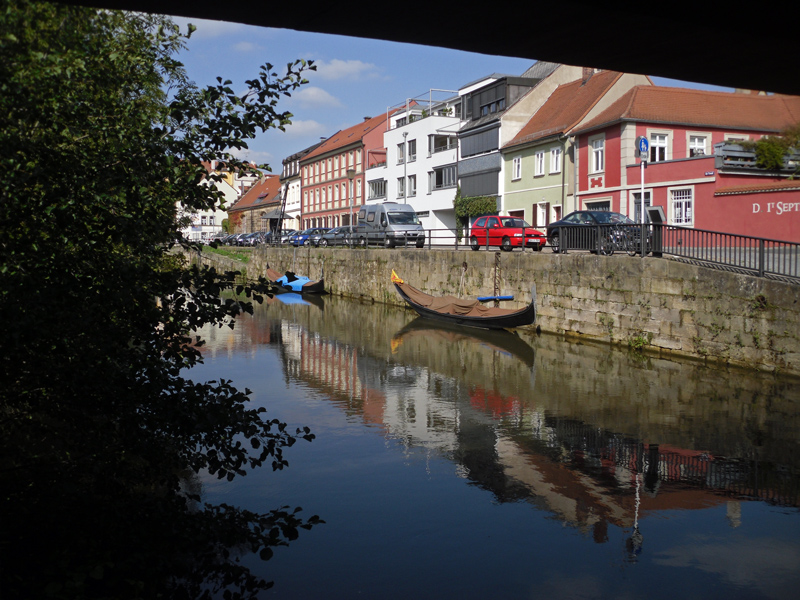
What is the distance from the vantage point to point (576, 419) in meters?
12.7

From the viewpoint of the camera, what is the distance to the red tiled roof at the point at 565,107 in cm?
3709

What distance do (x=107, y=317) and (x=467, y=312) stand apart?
799 inches

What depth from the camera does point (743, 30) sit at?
189 inches

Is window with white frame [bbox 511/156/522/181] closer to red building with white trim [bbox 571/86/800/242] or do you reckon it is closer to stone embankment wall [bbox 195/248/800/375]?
red building with white trim [bbox 571/86/800/242]

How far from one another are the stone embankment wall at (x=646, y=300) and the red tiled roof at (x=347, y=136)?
38249mm

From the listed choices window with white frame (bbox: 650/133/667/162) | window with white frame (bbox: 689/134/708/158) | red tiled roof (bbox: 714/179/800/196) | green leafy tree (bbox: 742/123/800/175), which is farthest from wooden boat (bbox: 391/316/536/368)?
window with white frame (bbox: 689/134/708/158)

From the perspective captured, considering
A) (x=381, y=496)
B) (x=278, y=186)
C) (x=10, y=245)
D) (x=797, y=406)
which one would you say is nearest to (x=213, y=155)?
(x=10, y=245)

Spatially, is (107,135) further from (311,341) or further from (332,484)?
(311,341)

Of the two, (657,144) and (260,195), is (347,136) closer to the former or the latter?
(260,195)

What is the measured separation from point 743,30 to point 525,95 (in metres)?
40.2

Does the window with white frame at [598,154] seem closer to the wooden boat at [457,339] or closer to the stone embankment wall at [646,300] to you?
the stone embankment wall at [646,300]

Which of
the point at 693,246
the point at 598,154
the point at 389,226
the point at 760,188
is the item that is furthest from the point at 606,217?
the point at 389,226

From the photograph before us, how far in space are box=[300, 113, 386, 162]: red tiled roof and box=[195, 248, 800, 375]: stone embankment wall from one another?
38249 millimetres

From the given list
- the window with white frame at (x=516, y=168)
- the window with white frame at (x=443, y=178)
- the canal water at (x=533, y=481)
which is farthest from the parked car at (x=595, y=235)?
the window with white frame at (x=443, y=178)
